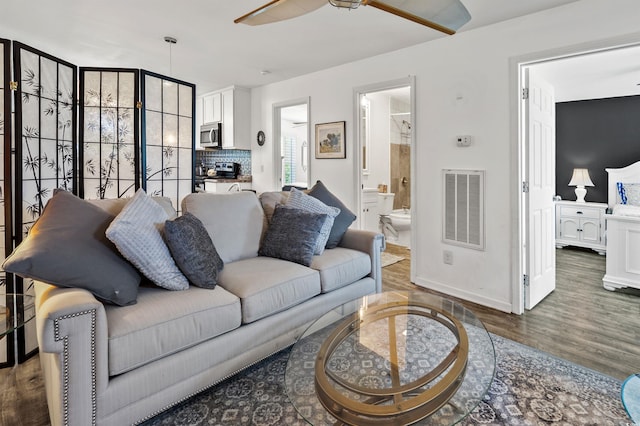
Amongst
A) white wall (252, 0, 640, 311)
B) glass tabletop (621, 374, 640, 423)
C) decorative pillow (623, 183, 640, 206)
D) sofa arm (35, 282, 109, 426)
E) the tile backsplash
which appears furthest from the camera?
the tile backsplash

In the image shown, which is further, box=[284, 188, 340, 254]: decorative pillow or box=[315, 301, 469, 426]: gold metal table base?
box=[284, 188, 340, 254]: decorative pillow

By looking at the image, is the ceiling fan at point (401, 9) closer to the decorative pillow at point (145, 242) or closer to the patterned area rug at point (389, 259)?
the decorative pillow at point (145, 242)

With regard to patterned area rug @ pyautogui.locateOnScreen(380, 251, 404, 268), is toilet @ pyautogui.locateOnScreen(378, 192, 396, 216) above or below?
above

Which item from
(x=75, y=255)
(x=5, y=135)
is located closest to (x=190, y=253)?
(x=75, y=255)

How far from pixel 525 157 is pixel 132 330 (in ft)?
10.2

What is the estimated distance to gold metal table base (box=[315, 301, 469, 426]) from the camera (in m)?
1.21

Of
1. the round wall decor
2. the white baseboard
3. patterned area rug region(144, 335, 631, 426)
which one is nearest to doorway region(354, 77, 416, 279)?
the round wall decor

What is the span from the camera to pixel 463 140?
10.7 ft

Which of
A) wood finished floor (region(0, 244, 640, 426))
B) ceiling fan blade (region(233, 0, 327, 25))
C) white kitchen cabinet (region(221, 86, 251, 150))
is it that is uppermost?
white kitchen cabinet (region(221, 86, 251, 150))

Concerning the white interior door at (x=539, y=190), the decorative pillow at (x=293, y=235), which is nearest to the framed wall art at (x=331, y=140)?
the decorative pillow at (x=293, y=235)

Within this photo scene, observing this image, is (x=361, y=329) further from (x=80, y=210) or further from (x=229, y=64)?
(x=229, y=64)

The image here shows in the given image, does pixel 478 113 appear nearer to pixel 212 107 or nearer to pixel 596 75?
pixel 596 75

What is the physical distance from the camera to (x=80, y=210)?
5.78 ft

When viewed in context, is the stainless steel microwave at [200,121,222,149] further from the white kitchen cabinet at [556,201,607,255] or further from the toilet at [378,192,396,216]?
the white kitchen cabinet at [556,201,607,255]
